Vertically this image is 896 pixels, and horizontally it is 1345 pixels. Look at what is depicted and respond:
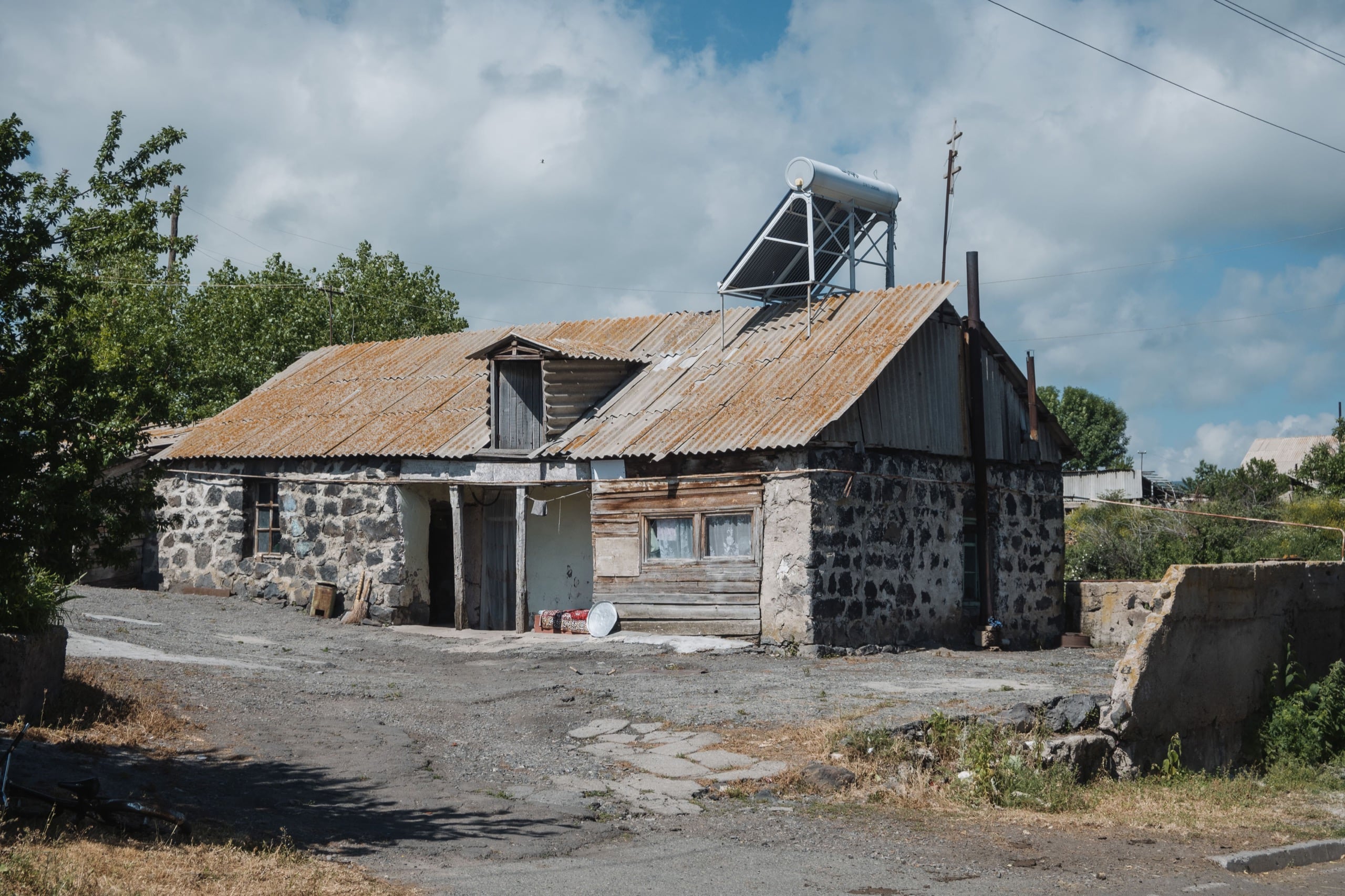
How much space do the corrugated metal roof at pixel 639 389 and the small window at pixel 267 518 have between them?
0.64m

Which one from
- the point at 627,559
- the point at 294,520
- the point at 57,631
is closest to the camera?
the point at 57,631

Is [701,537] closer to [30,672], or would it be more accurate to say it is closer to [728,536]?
[728,536]

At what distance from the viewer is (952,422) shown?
1866 centimetres

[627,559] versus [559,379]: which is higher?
[559,379]

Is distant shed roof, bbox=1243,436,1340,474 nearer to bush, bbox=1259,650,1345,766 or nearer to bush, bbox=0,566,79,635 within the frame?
bush, bbox=1259,650,1345,766

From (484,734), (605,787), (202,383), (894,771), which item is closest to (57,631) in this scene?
(484,734)

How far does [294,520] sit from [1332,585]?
15877 millimetres

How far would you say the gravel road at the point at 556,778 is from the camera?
6742mm

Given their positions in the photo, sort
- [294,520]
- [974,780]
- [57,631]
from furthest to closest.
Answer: [294,520] → [57,631] → [974,780]

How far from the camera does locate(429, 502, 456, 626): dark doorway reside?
20969 millimetres

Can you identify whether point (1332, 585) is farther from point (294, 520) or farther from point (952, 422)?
point (294, 520)

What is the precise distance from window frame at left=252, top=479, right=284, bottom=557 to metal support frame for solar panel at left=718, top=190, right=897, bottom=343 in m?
8.47

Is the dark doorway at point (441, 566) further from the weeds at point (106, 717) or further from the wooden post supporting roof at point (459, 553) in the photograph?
the weeds at point (106, 717)

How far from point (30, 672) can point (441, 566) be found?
1255cm
